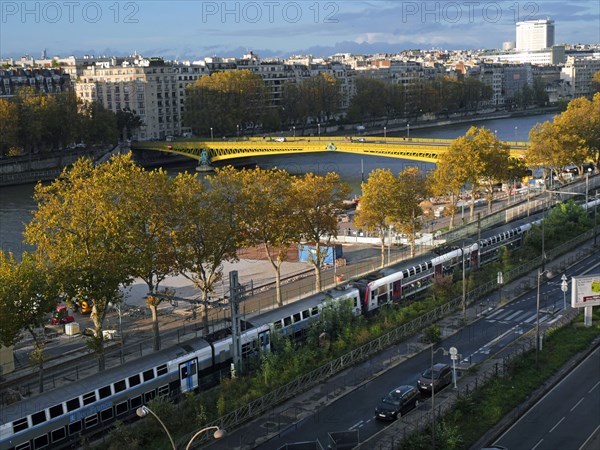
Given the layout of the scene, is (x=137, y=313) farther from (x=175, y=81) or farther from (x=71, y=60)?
(x=71, y=60)

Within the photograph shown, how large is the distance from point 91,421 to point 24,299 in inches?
146

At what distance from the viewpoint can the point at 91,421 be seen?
19312 mm

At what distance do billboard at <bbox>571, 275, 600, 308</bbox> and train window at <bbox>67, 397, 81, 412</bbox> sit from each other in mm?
15116

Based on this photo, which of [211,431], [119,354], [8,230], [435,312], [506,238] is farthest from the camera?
[8,230]

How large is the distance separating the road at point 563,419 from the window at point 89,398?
30.5 ft

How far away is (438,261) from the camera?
32.1m

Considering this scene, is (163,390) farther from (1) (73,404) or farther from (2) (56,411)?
(2) (56,411)

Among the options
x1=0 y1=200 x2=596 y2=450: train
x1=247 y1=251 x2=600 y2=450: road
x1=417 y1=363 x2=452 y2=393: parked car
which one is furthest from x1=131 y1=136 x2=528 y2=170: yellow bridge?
x1=417 y1=363 x2=452 y2=393: parked car

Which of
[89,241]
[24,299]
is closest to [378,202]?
[89,241]

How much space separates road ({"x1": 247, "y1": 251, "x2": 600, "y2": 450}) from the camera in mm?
18953

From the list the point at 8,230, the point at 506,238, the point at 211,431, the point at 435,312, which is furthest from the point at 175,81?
the point at 211,431

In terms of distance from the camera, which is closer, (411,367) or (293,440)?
(293,440)

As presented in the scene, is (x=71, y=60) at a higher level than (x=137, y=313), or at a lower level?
higher

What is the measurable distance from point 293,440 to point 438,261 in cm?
1502
